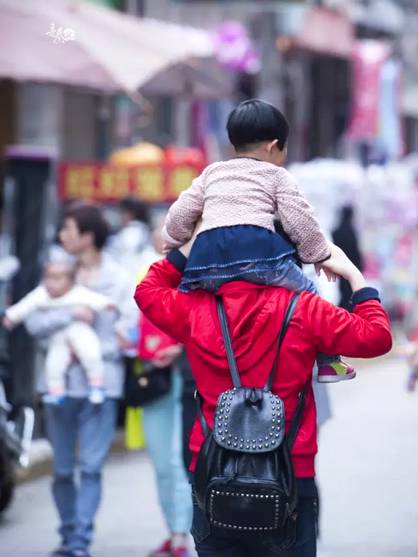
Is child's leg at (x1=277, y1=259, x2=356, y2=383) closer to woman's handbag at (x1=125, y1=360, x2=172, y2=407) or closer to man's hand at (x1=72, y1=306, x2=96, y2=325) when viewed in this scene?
woman's handbag at (x1=125, y1=360, x2=172, y2=407)

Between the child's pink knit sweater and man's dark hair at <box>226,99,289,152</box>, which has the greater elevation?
man's dark hair at <box>226,99,289,152</box>

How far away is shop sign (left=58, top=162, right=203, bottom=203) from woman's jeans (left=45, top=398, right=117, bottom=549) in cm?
574

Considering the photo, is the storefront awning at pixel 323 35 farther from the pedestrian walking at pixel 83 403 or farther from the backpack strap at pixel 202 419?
the backpack strap at pixel 202 419

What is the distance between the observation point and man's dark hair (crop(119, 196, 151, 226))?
12016 millimetres

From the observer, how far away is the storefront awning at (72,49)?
440 inches

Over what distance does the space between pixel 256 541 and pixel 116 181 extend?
29.7 ft

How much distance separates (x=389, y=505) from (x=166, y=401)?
2180 mm

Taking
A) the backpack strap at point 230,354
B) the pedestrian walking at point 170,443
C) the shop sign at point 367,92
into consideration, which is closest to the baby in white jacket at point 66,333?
the pedestrian walking at point 170,443

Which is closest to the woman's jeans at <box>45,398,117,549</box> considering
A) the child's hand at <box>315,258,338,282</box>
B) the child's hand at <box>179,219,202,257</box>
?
the child's hand at <box>179,219,202,257</box>

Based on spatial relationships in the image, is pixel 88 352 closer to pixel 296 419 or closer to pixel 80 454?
pixel 80 454

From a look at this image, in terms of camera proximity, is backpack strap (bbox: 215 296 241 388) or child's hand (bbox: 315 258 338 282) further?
child's hand (bbox: 315 258 338 282)

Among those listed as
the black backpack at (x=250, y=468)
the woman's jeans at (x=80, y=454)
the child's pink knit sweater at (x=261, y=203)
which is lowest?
the woman's jeans at (x=80, y=454)

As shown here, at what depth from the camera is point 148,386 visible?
755cm

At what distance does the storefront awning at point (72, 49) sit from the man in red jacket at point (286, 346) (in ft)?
20.0
